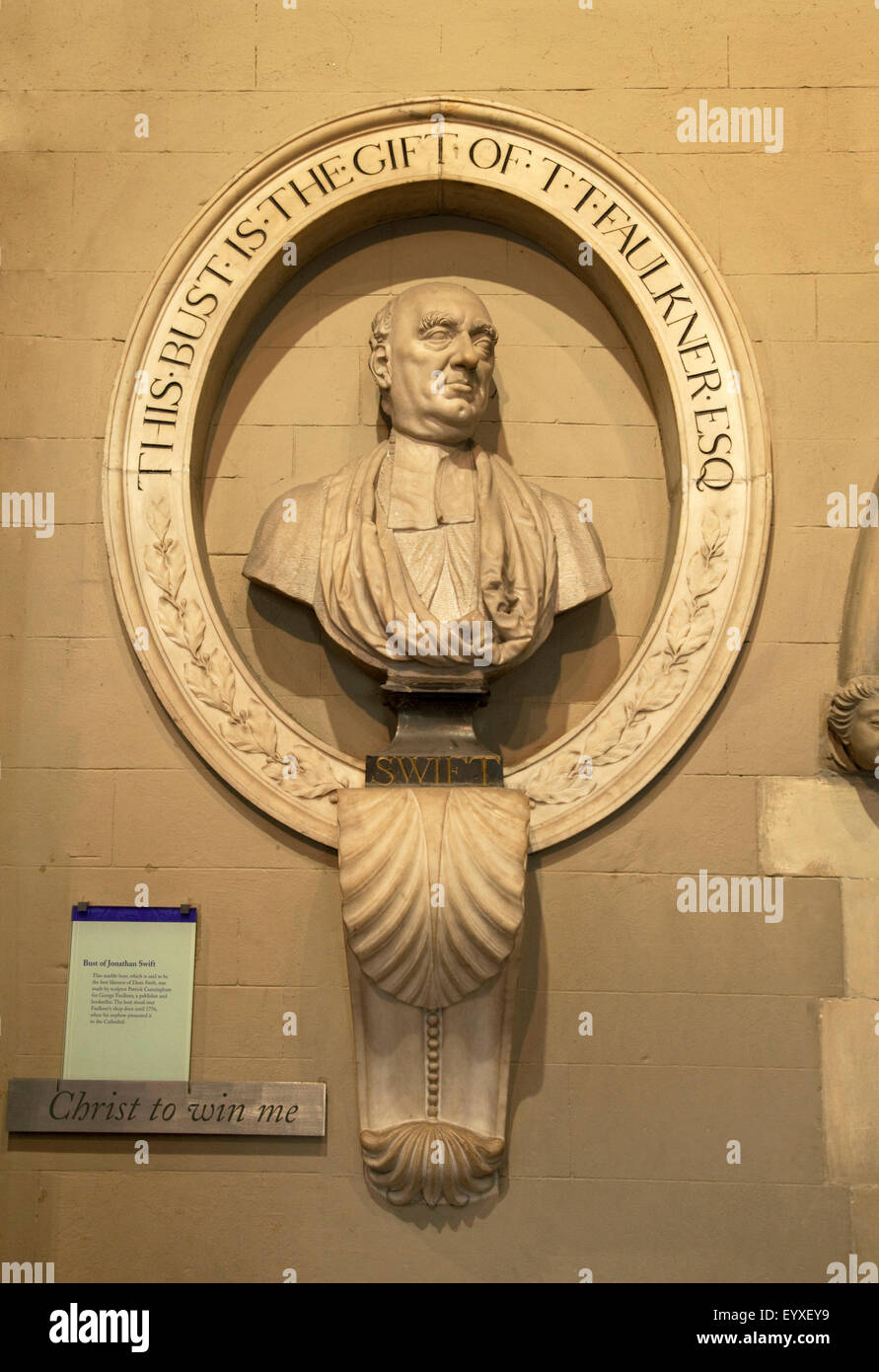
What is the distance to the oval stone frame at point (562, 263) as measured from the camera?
393 cm

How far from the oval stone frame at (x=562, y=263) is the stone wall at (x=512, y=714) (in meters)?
0.08

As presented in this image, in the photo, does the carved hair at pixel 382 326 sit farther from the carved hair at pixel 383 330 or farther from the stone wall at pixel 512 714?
the stone wall at pixel 512 714

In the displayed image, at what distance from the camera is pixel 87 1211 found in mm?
3748

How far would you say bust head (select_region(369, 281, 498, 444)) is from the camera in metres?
3.98

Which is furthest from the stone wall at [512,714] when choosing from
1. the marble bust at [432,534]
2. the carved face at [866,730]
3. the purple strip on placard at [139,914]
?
the marble bust at [432,534]

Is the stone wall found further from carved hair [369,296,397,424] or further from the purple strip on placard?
carved hair [369,296,397,424]

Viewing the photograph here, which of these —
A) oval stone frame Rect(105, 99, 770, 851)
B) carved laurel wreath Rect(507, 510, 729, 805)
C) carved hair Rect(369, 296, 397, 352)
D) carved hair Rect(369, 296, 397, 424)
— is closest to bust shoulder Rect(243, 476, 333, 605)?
oval stone frame Rect(105, 99, 770, 851)

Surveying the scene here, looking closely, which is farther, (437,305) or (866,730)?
(437,305)

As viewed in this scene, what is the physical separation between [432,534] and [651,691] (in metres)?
0.74

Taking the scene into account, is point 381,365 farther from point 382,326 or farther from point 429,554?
point 429,554

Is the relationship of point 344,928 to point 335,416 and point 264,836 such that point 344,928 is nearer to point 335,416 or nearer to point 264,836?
point 264,836

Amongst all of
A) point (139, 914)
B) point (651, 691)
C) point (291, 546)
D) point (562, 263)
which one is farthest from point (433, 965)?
point (562, 263)

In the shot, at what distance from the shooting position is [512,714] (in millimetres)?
4160

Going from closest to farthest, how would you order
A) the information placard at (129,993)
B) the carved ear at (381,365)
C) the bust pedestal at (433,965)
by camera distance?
the bust pedestal at (433,965)
the information placard at (129,993)
the carved ear at (381,365)
